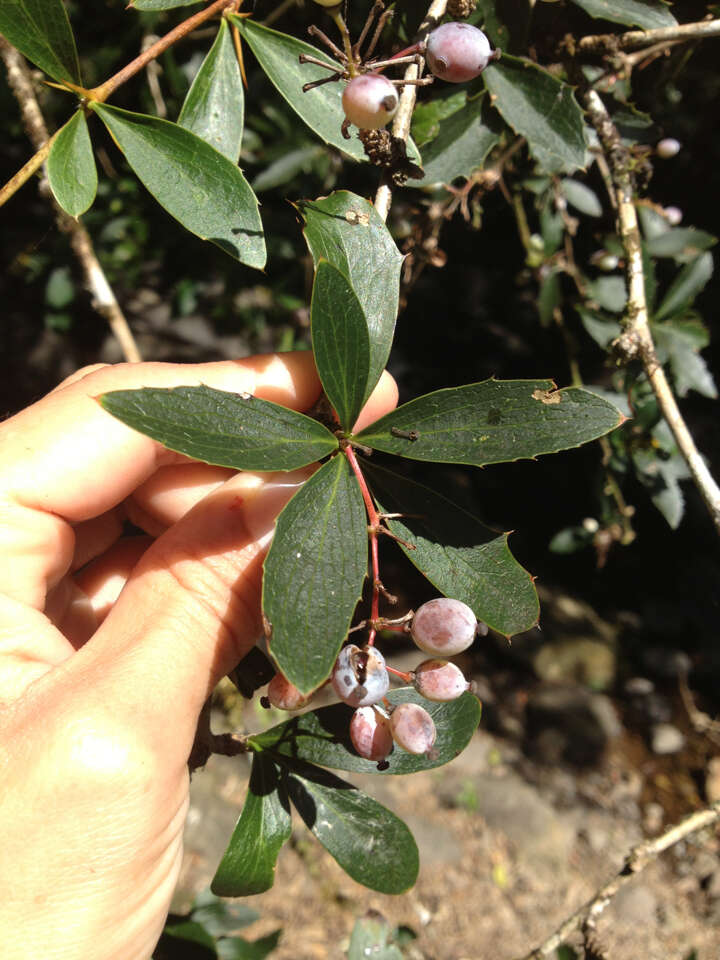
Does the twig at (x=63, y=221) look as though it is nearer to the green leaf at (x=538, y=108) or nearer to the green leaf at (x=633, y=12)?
the green leaf at (x=538, y=108)

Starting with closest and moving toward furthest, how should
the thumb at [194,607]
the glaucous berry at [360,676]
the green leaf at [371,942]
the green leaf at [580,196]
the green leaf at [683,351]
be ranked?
the glaucous berry at [360,676]
the thumb at [194,607]
the green leaf at [371,942]
the green leaf at [683,351]
the green leaf at [580,196]

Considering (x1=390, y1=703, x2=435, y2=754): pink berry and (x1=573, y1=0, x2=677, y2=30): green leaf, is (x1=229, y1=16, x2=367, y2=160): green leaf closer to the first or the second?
(x1=573, y1=0, x2=677, y2=30): green leaf

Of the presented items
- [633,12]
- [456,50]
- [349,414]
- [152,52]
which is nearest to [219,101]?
[152,52]

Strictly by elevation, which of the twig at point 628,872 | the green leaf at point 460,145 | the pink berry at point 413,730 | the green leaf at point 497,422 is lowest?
the twig at point 628,872

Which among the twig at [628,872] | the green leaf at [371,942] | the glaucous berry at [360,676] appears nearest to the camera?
the glaucous berry at [360,676]

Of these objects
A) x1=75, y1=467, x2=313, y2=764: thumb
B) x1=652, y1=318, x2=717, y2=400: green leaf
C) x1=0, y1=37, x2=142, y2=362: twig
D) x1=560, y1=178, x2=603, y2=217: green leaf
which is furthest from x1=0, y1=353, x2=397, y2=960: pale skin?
x1=560, y1=178, x2=603, y2=217: green leaf

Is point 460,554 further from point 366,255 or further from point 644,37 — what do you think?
point 644,37

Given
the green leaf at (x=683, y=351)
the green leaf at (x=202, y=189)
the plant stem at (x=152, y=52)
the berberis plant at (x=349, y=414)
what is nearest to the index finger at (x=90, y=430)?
the berberis plant at (x=349, y=414)
